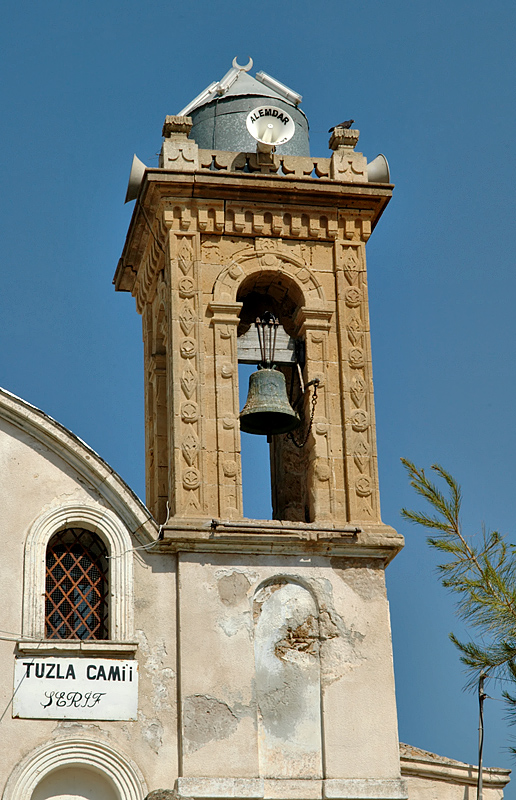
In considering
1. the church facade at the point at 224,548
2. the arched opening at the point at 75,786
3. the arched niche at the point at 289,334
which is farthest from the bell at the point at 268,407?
the arched opening at the point at 75,786

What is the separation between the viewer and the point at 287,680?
61.0ft

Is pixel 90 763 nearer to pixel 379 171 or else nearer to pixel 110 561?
pixel 110 561

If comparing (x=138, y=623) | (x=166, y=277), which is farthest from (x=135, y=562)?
(x=166, y=277)

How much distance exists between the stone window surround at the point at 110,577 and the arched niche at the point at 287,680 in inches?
61.0

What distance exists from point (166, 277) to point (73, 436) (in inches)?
103

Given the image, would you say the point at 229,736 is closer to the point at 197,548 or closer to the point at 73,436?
the point at 197,548

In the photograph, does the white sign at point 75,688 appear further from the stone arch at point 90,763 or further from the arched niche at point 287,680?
the arched niche at point 287,680

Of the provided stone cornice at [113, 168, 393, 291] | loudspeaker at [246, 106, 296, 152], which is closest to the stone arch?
stone cornice at [113, 168, 393, 291]

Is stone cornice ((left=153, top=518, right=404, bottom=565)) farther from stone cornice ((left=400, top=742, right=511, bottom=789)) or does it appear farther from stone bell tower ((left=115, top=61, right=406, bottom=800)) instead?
stone cornice ((left=400, top=742, right=511, bottom=789))

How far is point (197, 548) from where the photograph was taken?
18.9 meters

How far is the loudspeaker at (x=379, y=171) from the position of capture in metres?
21.2

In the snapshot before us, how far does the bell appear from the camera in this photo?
65.4 ft

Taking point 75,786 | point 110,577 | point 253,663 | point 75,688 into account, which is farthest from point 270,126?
point 75,786

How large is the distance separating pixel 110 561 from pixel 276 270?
4.41m
